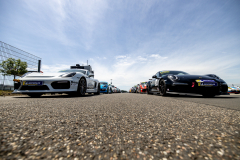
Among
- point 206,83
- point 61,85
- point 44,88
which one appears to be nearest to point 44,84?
point 44,88

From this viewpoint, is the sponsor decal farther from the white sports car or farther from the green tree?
the green tree

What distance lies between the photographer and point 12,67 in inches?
603

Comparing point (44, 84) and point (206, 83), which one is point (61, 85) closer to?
point (44, 84)

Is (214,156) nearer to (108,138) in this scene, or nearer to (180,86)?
(108,138)

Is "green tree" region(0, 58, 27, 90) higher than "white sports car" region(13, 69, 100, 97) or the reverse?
higher

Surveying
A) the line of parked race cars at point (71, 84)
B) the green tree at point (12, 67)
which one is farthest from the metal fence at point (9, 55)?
the line of parked race cars at point (71, 84)

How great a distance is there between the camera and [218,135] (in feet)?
2.79

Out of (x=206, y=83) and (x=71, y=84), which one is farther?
(x=71, y=84)

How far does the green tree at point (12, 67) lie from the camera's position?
13626 mm

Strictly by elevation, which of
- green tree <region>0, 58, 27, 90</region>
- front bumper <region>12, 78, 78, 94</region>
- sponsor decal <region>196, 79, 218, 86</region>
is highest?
green tree <region>0, 58, 27, 90</region>

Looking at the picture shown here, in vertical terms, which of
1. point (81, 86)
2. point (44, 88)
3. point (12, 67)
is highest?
point (12, 67)

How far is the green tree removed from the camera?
44.7 ft

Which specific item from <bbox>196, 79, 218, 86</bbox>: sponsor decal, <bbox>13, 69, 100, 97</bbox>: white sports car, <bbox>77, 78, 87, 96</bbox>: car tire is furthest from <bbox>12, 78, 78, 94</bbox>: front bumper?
<bbox>196, 79, 218, 86</bbox>: sponsor decal

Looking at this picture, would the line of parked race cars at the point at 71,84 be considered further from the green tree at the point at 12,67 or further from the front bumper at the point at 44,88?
the green tree at the point at 12,67
